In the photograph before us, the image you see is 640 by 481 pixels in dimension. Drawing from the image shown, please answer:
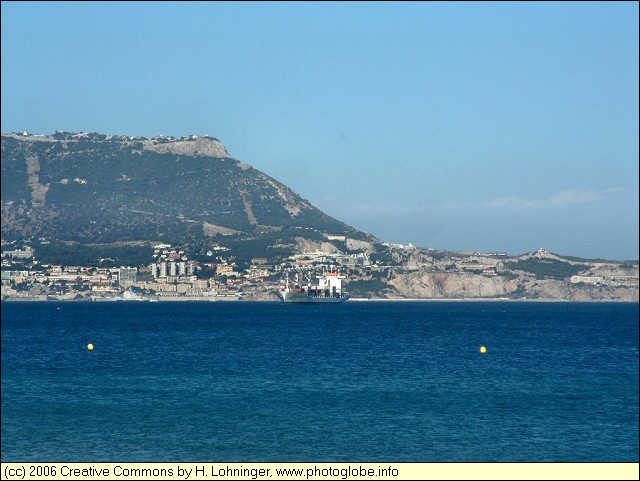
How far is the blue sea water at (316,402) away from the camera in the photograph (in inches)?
1180

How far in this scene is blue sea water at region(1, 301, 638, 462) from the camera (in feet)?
98.3

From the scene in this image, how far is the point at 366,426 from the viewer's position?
1329 inches

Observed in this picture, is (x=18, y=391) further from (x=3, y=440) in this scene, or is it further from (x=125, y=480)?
(x=125, y=480)

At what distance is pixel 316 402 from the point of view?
39344 millimetres

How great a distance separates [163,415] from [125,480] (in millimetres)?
13010

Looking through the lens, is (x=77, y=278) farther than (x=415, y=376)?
Yes

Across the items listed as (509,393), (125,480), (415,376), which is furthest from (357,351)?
(125,480)

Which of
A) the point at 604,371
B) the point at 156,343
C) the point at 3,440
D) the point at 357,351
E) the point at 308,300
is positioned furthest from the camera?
the point at 308,300

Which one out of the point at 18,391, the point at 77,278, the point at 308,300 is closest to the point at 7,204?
the point at 77,278

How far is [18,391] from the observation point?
43.1 m

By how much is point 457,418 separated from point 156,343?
44989mm

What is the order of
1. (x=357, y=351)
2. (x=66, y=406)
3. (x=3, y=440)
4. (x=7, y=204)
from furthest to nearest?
(x=7, y=204)
(x=357, y=351)
(x=66, y=406)
(x=3, y=440)

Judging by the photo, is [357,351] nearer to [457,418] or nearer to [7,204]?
[457,418]

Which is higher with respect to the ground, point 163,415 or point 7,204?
point 7,204
